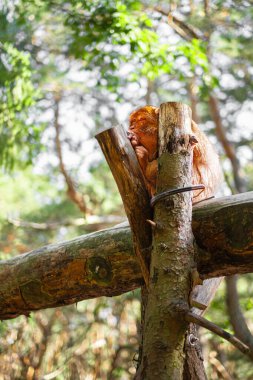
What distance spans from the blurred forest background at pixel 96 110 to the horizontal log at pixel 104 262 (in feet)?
4.84

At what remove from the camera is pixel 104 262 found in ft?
10.2

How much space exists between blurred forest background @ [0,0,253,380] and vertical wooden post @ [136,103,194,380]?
1800 mm

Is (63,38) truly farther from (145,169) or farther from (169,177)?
(169,177)

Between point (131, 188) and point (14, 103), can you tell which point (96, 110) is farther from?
point (131, 188)

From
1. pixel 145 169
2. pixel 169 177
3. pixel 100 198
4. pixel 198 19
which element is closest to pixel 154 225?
pixel 169 177

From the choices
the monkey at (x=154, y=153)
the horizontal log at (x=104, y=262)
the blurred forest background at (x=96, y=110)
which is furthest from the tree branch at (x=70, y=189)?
the monkey at (x=154, y=153)

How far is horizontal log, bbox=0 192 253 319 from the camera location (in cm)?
263

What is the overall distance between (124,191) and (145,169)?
0.57 metres

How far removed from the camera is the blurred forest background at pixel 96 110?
218 inches

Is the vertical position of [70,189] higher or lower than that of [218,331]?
higher

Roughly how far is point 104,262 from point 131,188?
66cm

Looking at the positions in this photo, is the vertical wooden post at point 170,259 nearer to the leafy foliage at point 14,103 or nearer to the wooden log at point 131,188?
the wooden log at point 131,188

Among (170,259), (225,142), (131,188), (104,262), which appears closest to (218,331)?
(170,259)

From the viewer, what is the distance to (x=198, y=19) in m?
7.14
